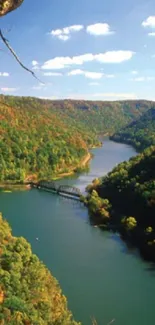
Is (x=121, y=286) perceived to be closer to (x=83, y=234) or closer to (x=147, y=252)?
(x=147, y=252)

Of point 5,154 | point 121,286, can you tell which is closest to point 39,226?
point 121,286

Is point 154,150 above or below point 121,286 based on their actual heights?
above

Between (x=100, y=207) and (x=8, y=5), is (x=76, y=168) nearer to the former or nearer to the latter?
(x=100, y=207)

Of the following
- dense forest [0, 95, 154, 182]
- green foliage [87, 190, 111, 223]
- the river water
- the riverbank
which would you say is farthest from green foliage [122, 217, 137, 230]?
the riverbank

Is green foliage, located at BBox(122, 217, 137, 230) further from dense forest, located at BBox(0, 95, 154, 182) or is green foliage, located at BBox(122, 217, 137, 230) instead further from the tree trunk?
the tree trunk

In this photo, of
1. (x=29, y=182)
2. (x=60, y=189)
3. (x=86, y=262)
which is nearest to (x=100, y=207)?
(x=86, y=262)

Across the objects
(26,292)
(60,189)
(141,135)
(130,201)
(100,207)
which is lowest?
(60,189)
